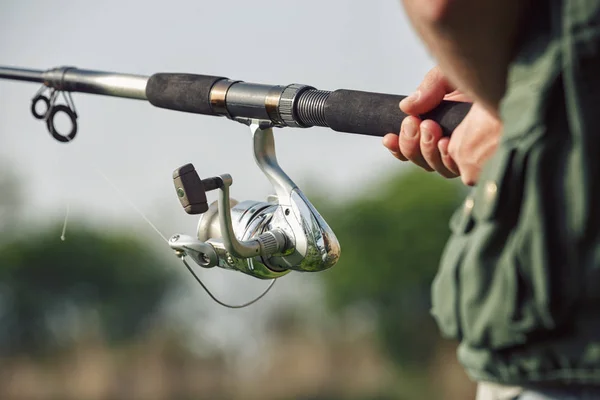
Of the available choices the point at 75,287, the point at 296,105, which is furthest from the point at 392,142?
the point at 75,287

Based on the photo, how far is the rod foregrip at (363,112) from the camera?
1.68 meters

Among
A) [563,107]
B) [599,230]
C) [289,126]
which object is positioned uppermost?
[289,126]

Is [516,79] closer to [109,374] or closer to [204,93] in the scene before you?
[204,93]

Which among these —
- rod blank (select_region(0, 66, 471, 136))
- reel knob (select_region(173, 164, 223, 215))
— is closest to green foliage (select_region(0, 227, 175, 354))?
rod blank (select_region(0, 66, 471, 136))

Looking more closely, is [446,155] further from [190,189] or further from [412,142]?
[190,189]

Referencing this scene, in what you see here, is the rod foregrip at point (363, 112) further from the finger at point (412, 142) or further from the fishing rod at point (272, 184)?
the finger at point (412, 142)

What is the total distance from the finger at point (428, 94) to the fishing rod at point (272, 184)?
0.34ft

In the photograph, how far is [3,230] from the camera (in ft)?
50.5

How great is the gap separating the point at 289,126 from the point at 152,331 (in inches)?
520

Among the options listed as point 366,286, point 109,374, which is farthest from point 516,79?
point 366,286

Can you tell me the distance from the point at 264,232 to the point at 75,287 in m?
14.6

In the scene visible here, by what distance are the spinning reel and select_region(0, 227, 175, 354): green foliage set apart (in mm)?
12588

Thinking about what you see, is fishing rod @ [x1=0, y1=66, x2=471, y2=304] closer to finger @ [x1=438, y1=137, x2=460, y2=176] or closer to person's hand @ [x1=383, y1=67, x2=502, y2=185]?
person's hand @ [x1=383, y1=67, x2=502, y2=185]

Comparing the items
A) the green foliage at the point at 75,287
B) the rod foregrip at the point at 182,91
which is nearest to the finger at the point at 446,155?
the rod foregrip at the point at 182,91
